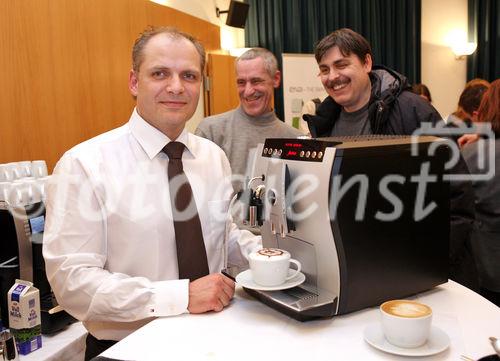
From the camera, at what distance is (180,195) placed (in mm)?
1521

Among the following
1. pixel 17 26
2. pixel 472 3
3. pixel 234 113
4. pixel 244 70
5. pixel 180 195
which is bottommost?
pixel 180 195

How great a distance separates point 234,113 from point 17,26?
4.24 feet

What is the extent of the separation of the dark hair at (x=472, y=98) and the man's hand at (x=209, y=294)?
2823mm

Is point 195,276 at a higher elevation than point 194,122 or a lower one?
lower

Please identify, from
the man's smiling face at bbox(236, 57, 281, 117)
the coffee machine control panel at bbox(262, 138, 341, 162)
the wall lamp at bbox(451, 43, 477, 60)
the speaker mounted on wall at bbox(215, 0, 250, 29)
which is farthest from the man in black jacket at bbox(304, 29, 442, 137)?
the wall lamp at bbox(451, 43, 477, 60)

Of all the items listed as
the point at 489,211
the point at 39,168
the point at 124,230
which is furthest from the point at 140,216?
the point at 489,211

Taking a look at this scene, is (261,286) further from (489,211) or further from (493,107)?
(493,107)

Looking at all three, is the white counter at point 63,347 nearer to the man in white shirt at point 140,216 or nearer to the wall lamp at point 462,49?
the man in white shirt at point 140,216

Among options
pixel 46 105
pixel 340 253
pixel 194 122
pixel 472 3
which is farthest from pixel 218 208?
pixel 472 3

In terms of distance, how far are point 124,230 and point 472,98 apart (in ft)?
9.48

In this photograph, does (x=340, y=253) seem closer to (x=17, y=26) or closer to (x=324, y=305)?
(x=324, y=305)

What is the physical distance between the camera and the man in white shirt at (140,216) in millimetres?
1245

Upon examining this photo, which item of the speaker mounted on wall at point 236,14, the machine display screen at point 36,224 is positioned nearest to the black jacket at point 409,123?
the machine display screen at point 36,224

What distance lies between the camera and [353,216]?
112 centimetres
